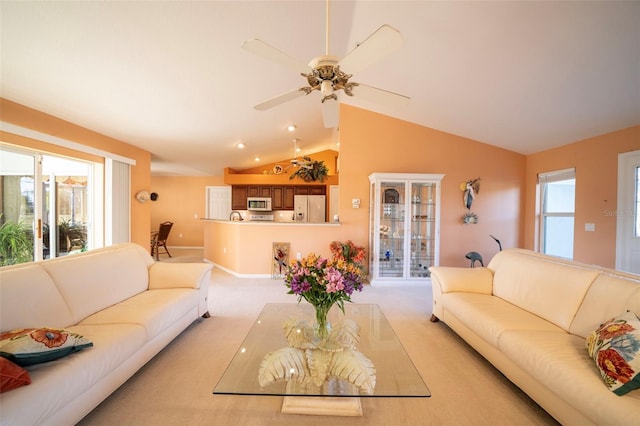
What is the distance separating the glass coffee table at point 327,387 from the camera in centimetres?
136

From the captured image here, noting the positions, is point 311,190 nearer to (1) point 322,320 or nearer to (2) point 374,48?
(1) point 322,320

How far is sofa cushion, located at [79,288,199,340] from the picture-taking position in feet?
6.41

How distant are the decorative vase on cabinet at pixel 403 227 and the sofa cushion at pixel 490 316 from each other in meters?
1.81

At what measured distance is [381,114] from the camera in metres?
4.72

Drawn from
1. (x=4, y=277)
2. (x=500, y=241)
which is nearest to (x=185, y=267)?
(x=4, y=277)

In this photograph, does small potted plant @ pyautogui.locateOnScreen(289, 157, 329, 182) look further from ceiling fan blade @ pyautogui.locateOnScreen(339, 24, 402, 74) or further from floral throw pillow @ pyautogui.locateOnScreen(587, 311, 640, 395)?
floral throw pillow @ pyautogui.locateOnScreen(587, 311, 640, 395)

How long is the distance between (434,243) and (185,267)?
3.86 metres

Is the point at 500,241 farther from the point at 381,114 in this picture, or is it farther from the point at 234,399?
the point at 234,399

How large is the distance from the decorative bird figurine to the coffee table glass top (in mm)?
3339

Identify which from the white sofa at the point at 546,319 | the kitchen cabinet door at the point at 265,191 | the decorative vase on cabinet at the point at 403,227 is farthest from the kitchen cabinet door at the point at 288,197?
the white sofa at the point at 546,319

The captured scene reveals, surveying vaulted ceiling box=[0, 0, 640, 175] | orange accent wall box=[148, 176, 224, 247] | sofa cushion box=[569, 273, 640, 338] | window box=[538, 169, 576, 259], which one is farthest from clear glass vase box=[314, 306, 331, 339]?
orange accent wall box=[148, 176, 224, 247]

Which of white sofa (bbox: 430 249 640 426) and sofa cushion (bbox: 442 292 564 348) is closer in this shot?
white sofa (bbox: 430 249 640 426)

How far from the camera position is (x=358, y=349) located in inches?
68.9

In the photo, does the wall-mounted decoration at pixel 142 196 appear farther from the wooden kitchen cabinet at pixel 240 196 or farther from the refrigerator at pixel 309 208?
the refrigerator at pixel 309 208
